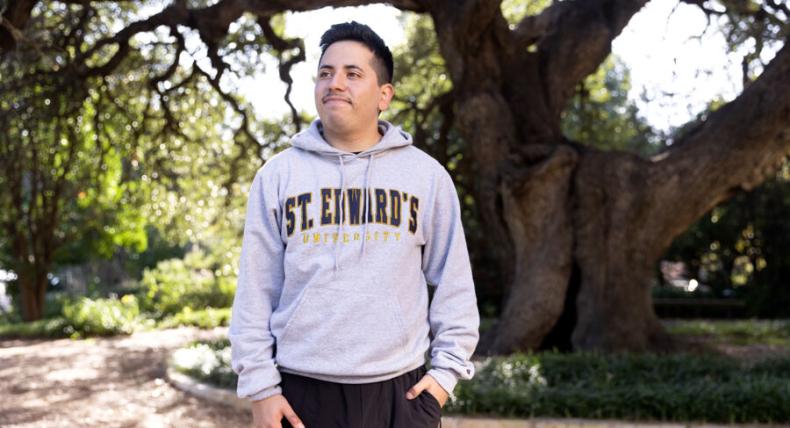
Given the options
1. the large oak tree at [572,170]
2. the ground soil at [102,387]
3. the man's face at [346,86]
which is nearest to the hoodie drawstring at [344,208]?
the man's face at [346,86]

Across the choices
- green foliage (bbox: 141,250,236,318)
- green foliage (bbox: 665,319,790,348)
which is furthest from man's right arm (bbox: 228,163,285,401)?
green foliage (bbox: 141,250,236,318)

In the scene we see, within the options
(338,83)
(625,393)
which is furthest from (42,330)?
(338,83)

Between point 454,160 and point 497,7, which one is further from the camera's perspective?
point 454,160

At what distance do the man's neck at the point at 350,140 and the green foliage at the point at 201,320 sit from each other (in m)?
14.6

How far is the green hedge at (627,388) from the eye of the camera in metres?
6.22

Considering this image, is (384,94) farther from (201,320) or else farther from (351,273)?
(201,320)

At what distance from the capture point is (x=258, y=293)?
2354 millimetres

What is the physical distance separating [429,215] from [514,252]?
292 inches

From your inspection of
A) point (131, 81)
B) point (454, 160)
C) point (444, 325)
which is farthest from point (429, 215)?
point (454, 160)

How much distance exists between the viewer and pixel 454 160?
14.6 metres

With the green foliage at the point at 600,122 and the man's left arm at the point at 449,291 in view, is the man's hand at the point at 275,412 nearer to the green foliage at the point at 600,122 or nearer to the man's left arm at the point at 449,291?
the man's left arm at the point at 449,291

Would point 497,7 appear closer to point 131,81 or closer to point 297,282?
point 131,81

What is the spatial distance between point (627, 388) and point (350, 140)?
4.81 m

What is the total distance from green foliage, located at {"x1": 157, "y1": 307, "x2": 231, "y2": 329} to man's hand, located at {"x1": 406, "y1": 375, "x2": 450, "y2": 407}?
14.7 meters
